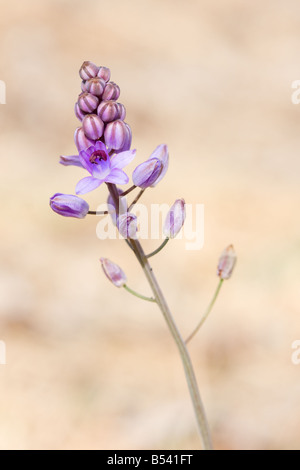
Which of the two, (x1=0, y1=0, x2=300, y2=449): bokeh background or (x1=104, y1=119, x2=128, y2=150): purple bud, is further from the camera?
(x1=0, y1=0, x2=300, y2=449): bokeh background

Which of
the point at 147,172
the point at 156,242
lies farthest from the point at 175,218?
the point at 156,242

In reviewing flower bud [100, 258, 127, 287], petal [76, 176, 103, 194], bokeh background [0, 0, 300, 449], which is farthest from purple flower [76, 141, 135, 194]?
bokeh background [0, 0, 300, 449]

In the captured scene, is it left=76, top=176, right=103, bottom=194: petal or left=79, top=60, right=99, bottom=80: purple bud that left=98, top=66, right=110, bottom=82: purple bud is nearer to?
left=79, top=60, right=99, bottom=80: purple bud

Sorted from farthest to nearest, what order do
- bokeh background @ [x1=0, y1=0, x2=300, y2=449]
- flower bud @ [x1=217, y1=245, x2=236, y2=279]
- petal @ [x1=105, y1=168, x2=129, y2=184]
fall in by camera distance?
bokeh background @ [x1=0, y1=0, x2=300, y2=449] → flower bud @ [x1=217, y1=245, x2=236, y2=279] → petal @ [x1=105, y1=168, x2=129, y2=184]

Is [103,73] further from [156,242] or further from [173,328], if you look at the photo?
[156,242]

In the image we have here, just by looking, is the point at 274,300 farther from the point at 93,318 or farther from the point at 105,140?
the point at 105,140

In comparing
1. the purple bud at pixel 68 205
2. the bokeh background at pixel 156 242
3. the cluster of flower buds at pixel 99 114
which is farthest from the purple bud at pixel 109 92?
the bokeh background at pixel 156 242

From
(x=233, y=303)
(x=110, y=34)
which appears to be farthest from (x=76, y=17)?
(x=233, y=303)
